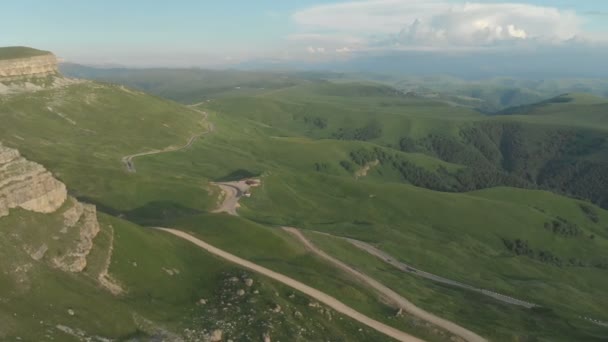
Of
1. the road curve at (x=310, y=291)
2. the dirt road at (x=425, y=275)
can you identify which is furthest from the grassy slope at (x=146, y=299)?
the dirt road at (x=425, y=275)

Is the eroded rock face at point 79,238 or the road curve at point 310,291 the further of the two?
the road curve at point 310,291

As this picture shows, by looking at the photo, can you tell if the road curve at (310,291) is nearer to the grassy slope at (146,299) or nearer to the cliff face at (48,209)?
the grassy slope at (146,299)

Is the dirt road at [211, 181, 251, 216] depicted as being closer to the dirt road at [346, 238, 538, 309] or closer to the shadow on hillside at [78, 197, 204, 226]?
the shadow on hillside at [78, 197, 204, 226]

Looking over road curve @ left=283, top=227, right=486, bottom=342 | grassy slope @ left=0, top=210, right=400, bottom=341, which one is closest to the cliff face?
grassy slope @ left=0, top=210, right=400, bottom=341

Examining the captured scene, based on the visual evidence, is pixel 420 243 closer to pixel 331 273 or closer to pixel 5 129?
pixel 331 273

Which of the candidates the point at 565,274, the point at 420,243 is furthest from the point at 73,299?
the point at 565,274

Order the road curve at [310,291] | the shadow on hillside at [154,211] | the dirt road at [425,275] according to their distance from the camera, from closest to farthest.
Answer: the road curve at [310,291] < the dirt road at [425,275] < the shadow on hillside at [154,211]
